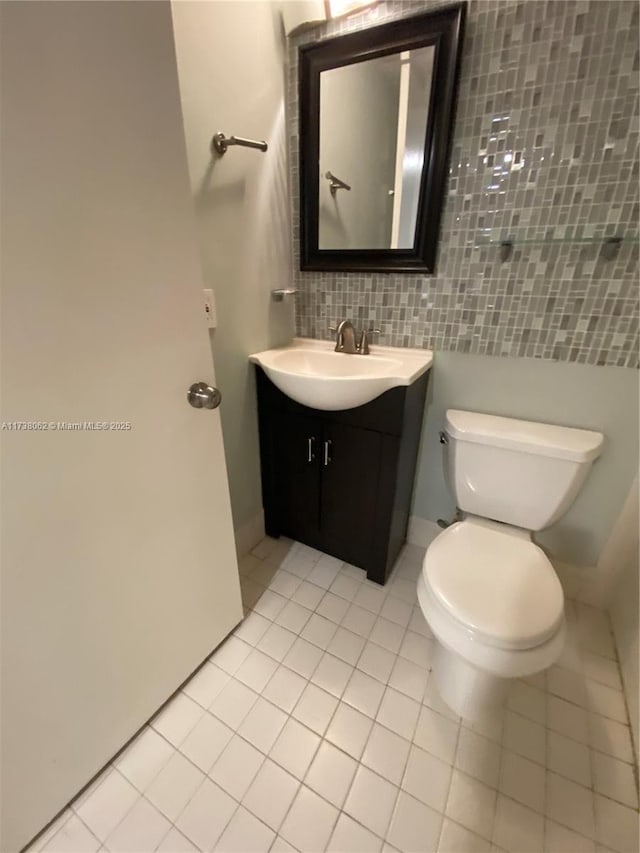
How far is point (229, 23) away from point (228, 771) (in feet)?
6.78

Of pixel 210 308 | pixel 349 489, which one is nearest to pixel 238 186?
pixel 210 308

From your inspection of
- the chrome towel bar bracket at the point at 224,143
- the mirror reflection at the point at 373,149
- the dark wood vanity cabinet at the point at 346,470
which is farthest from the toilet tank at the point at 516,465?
the chrome towel bar bracket at the point at 224,143

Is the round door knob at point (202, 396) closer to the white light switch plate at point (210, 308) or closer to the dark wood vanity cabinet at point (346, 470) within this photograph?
the white light switch plate at point (210, 308)

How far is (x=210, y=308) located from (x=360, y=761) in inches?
53.9

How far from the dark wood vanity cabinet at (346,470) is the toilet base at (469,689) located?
1.41ft

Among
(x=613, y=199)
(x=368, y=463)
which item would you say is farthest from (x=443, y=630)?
(x=613, y=199)

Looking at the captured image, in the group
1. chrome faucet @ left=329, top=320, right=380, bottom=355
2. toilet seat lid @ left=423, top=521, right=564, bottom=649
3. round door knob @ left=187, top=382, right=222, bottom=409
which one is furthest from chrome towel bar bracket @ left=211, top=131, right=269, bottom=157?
toilet seat lid @ left=423, top=521, right=564, bottom=649

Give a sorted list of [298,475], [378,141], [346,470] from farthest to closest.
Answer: [298,475] → [346,470] → [378,141]

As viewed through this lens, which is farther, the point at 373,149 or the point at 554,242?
the point at 373,149

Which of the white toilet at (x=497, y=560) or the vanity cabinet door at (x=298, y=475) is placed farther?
the vanity cabinet door at (x=298, y=475)

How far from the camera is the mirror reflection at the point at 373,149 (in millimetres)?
1153

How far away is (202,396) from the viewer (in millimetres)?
888

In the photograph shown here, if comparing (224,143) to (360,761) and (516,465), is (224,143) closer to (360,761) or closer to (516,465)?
(516,465)

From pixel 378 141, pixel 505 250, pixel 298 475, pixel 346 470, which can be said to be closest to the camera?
pixel 505 250
